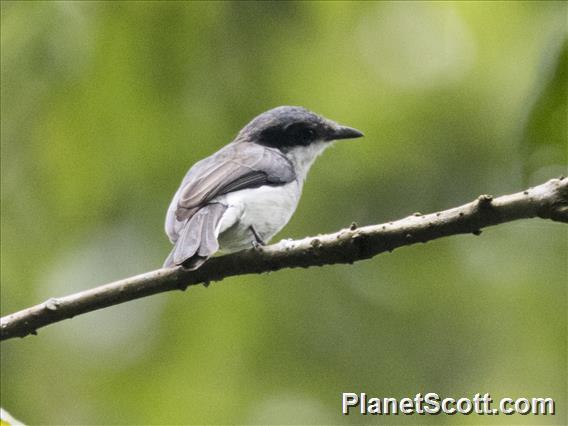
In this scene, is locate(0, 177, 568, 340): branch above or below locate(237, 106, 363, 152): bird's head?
below

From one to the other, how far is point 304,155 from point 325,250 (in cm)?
244

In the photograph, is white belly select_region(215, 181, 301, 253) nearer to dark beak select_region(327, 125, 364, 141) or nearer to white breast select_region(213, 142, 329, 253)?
white breast select_region(213, 142, 329, 253)

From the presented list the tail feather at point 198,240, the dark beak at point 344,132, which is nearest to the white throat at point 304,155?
the dark beak at point 344,132

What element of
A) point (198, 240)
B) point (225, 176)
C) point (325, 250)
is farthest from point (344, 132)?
point (325, 250)

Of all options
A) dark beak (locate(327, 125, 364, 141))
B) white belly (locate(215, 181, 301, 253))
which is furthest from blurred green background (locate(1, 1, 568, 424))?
white belly (locate(215, 181, 301, 253))

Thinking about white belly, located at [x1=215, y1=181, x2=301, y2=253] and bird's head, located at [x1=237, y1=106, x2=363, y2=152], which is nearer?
white belly, located at [x1=215, y1=181, x2=301, y2=253]

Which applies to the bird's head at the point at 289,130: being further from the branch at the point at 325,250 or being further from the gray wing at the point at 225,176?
the branch at the point at 325,250

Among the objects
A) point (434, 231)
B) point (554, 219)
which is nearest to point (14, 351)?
point (434, 231)

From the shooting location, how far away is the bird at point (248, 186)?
365cm

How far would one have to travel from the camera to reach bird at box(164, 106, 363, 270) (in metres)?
3.65

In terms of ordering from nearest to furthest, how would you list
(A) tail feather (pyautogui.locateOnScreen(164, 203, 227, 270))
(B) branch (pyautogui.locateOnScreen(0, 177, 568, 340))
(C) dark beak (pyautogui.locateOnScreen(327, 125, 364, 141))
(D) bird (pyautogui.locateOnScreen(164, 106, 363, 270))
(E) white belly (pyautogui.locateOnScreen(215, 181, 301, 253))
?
(B) branch (pyautogui.locateOnScreen(0, 177, 568, 340)) → (A) tail feather (pyautogui.locateOnScreen(164, 203, 227, 270)) → (D) bird (pyautogui.locateOnScreen(164, 106, 363, 270)) → (E) white belly (pyautogui.locateOnScreen(215, 181, 301, 253)) → (C) dark beak (pyautogui.locateOnScreen(327, 125, 364, 141))

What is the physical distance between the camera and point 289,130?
5.25 metres

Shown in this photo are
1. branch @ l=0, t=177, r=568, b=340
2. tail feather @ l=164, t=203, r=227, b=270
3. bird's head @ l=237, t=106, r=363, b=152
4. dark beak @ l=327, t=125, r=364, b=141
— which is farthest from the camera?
bird's head @ l=237, t=106, r=363, b=152

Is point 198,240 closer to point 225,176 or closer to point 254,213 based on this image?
point 254,213
